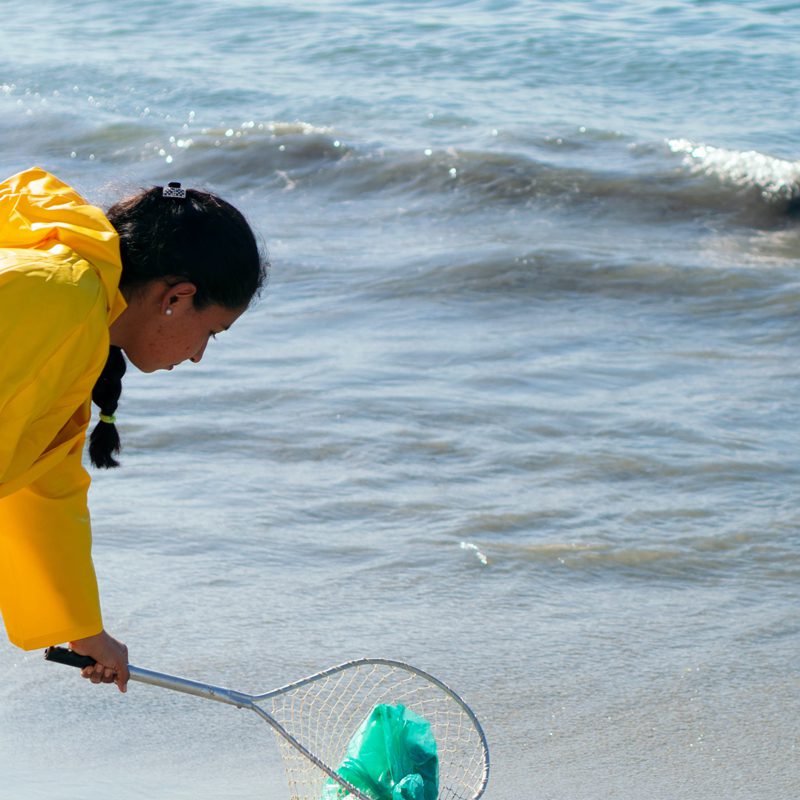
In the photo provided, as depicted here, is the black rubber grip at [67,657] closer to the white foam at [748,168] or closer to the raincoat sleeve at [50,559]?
the raincoat sleeve at [50,559]

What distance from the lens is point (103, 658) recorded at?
2721 mm

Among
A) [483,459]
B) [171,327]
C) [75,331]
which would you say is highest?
[75,331]

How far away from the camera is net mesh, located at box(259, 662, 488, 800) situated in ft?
11.1

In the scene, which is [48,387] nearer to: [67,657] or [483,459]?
[67,657]

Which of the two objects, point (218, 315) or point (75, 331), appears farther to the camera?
point (218, 315)

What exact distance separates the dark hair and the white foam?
26.5ft

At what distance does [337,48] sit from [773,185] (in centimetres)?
655

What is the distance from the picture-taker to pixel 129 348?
2.66 m

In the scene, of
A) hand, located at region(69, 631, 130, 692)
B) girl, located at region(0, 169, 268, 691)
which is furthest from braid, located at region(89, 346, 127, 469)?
hand, located at region(69, 631, 130, 692)

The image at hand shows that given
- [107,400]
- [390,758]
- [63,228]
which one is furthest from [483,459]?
[63,228]

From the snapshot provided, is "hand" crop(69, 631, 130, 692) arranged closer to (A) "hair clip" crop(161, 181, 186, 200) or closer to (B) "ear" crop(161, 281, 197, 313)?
(B) "ear" crop(161, 281, 197, 313)

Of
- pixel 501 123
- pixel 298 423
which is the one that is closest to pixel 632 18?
pixel 501 123

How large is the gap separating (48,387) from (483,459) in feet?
10.6

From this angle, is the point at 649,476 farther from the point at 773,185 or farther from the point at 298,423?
the point at 773,185
